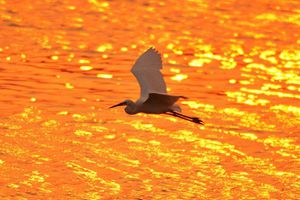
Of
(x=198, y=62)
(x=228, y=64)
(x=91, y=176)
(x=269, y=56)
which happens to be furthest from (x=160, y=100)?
(x=269, y=56)

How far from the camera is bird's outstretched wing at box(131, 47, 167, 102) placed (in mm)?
19875

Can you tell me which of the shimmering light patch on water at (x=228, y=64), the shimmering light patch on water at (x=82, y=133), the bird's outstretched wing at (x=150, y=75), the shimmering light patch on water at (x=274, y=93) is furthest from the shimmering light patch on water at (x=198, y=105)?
the bird's outstretched wing at (x=150, y=75)

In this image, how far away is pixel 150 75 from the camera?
1998cm

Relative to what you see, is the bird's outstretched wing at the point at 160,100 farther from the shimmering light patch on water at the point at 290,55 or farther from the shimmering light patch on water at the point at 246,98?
the shimmering light patch on water at the point at 290,55

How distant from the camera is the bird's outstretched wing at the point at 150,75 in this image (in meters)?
19.9

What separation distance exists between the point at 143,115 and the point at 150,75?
20.7 feet

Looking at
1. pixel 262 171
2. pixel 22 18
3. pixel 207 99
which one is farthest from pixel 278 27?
pixel 262 171

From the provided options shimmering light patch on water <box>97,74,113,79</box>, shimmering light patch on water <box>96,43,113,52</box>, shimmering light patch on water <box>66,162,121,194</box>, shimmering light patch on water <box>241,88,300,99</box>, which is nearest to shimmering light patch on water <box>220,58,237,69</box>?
shimmering light patch on water <box>241,88,300,99</box>

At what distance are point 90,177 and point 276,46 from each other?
14843 mm

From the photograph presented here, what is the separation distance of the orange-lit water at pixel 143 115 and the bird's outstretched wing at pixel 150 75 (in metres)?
2.14

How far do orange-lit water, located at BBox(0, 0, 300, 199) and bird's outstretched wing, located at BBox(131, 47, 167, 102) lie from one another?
7.01ft

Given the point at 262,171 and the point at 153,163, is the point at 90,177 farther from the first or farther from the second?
the point at 262,171

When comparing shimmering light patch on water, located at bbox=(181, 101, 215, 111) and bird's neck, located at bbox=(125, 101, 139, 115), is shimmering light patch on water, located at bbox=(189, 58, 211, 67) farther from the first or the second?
bird's neck, located at bbox=(125, 101, 139, 115)

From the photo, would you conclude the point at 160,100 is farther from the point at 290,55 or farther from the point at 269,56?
the point at 290,55
